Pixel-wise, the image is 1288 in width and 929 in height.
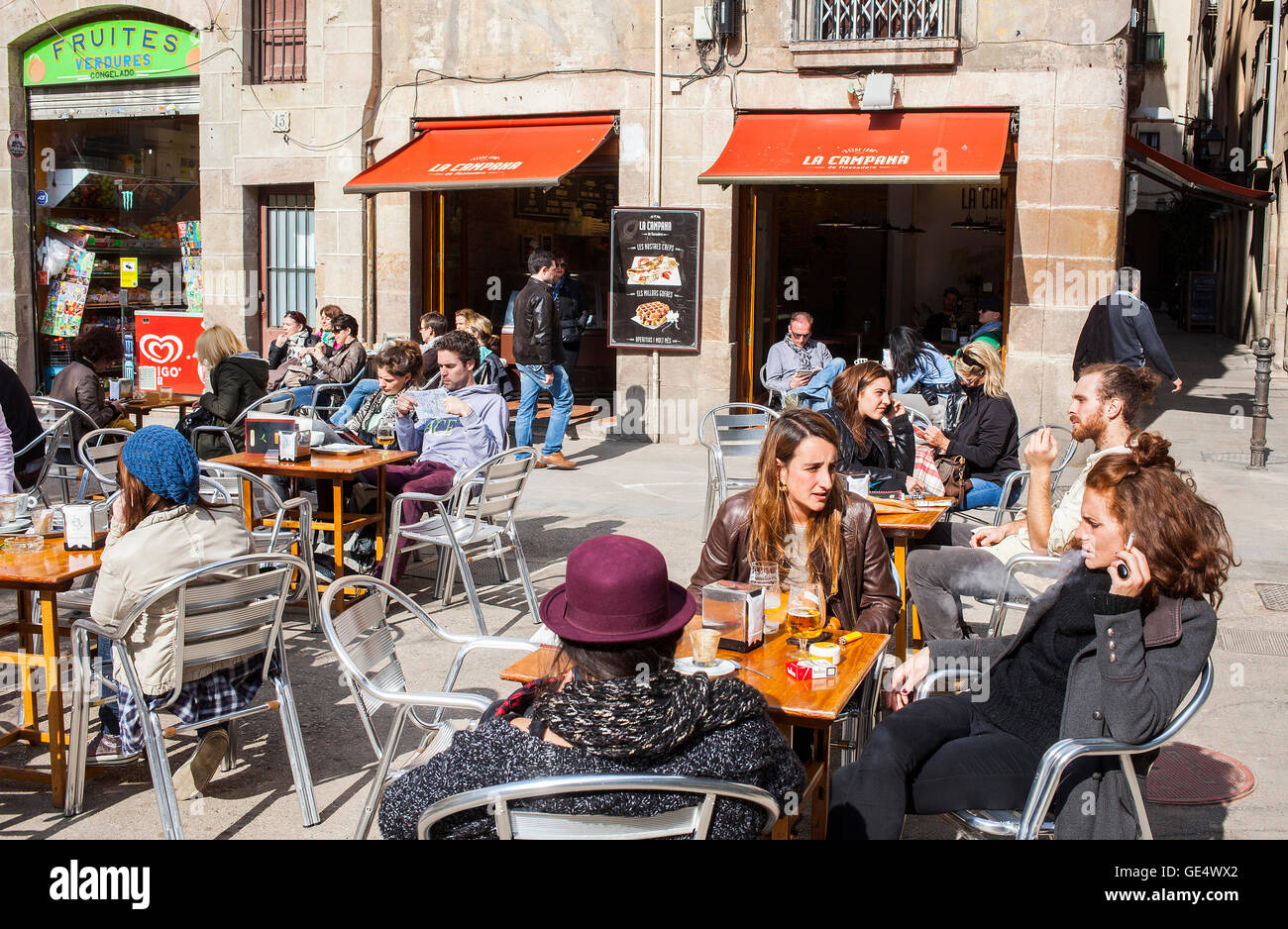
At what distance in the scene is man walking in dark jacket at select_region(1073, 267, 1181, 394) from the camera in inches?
430

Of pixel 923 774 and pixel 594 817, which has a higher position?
pixel 594 817

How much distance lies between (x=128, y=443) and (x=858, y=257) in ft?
52.4

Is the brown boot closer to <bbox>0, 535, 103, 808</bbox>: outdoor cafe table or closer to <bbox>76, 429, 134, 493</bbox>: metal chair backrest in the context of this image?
<bbox>76, 429, 134, 493</bbox>: metal chair backrest

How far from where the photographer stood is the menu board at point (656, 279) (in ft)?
41.2

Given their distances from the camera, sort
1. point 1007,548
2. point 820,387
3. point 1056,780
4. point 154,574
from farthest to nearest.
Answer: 1. point 820,387
2. point 1007,548
3. point 154,574
4. point 1056,780

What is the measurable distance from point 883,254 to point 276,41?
9438 millimetres

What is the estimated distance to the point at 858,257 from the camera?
19094 mm

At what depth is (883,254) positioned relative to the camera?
1919 cm

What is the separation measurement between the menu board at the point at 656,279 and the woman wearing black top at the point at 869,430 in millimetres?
6345

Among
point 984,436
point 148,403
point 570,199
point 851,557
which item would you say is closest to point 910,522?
point 851,557

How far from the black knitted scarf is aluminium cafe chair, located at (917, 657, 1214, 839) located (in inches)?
40.7

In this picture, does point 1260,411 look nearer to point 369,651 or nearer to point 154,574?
point 369,651

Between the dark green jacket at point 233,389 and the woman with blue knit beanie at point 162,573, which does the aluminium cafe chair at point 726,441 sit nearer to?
the dark green jacket at point 233,389
